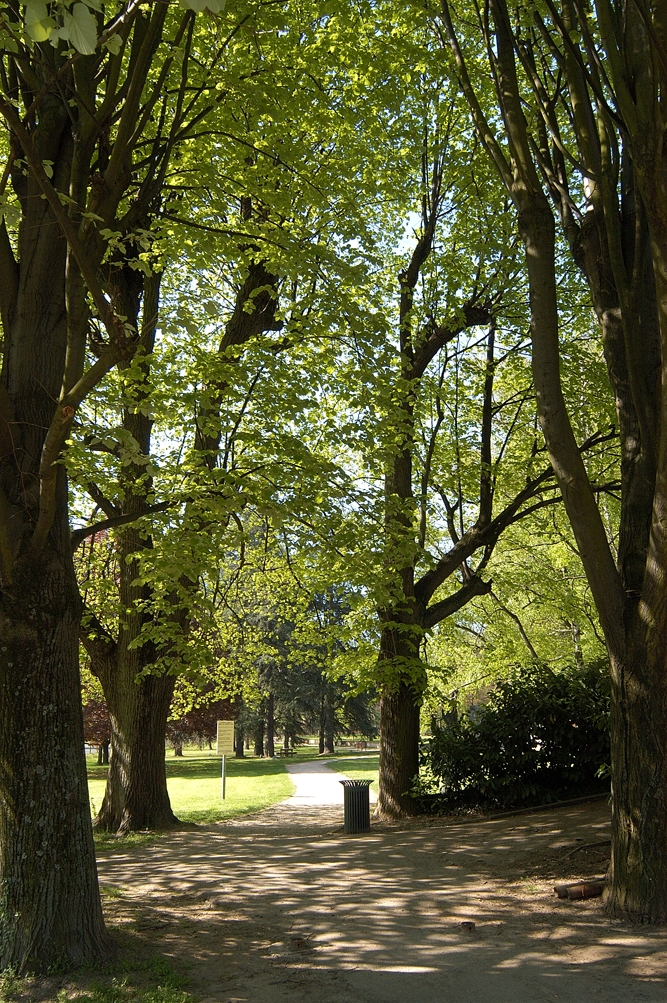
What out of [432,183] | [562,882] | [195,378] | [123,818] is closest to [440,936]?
[562,882]

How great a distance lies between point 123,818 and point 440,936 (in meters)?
7.34

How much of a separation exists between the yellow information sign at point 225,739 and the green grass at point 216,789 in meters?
1.32

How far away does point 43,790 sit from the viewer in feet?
18.3

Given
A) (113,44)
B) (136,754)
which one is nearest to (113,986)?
(113,44)

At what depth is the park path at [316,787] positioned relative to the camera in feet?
67.7

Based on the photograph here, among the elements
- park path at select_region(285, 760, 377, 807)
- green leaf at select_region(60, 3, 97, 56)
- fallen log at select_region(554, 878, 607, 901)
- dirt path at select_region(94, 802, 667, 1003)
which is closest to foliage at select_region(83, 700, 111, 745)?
park path at select_region(285, 760, 377, 807)

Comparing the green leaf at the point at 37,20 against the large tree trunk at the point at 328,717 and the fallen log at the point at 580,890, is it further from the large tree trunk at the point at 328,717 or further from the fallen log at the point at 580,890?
the large tree trunk at the point at 328,717

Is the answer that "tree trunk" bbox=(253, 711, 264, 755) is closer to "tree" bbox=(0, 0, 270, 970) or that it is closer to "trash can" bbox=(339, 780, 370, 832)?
"trash can" bbox=(339, 780, 370, 832)

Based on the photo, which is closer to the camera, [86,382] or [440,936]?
[86,382]

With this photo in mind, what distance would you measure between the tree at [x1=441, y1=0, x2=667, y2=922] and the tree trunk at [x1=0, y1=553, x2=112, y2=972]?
13.4 ft

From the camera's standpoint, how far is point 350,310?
784 cm

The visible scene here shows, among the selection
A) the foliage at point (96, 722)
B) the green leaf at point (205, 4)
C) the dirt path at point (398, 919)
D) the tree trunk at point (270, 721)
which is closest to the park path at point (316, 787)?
the dirt path at point (398, 919)

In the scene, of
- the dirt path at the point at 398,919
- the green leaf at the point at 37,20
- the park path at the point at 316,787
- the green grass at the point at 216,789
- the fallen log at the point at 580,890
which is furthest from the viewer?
the park path at the point at 316,787

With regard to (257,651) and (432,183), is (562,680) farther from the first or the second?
(257,651)
